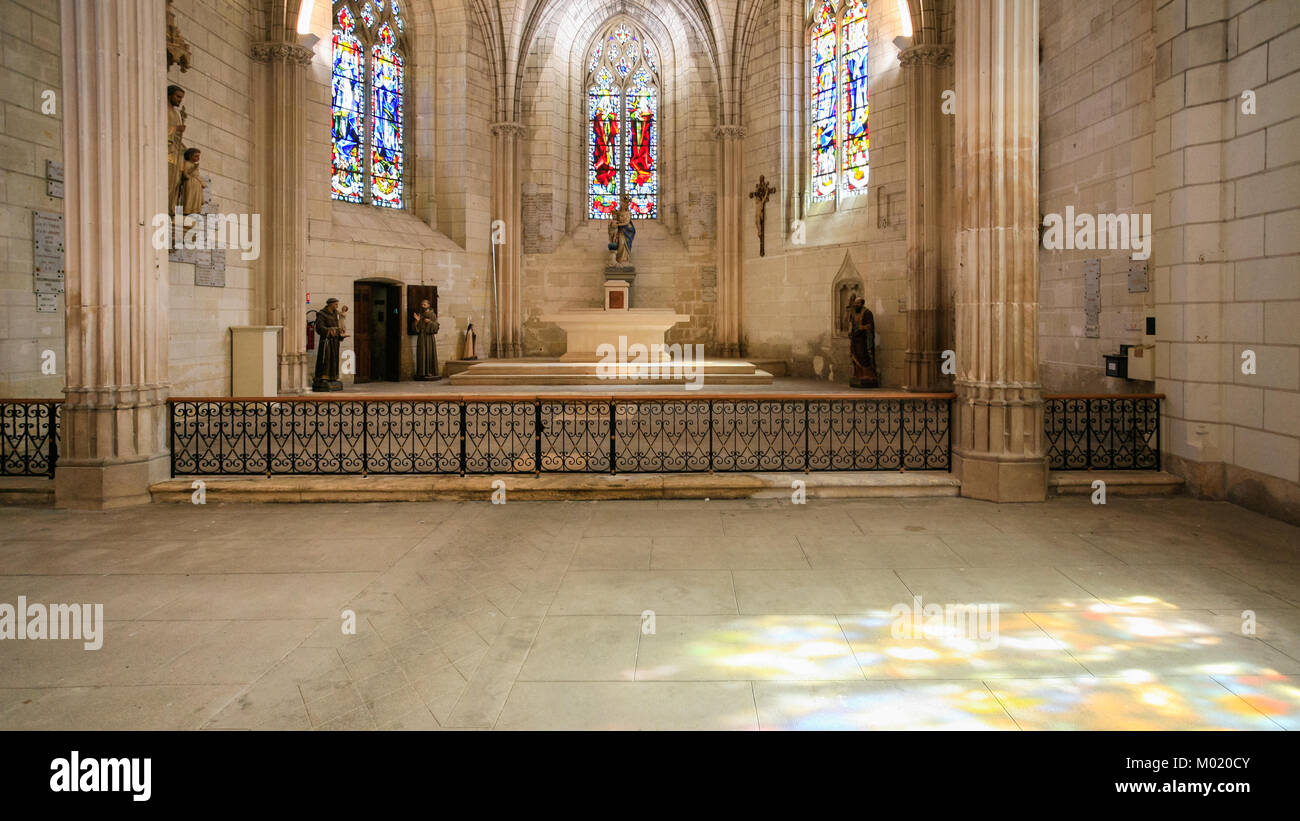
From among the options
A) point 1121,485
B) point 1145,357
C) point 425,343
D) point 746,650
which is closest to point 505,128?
point 425,343

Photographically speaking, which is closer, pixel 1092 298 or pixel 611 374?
pixel 1092 298

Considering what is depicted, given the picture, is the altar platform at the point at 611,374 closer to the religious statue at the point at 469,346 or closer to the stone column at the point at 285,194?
the stone column at the point at 285,194

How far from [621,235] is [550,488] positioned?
1363 centimetres

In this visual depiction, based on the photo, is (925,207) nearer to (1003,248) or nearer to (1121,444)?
(1121,444)

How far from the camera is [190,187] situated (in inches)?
440

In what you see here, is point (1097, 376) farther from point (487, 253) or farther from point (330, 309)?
point (487, 253)

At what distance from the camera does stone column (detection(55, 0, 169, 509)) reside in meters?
7.22

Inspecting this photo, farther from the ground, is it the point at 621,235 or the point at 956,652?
the point at 621,235

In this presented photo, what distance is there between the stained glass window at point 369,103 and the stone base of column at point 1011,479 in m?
14.4

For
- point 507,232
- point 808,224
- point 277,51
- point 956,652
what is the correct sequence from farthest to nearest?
1. point 507,232
2. point 808,224
3. point 277,51
4. point 956,652

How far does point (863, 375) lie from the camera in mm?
16109

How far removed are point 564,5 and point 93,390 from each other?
16895 millimetres

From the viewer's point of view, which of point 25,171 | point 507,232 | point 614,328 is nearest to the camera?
point 25,171

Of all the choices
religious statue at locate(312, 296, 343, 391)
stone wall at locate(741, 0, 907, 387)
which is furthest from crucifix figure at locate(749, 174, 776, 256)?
religious statue at locate(312, 296, 343, 391)
